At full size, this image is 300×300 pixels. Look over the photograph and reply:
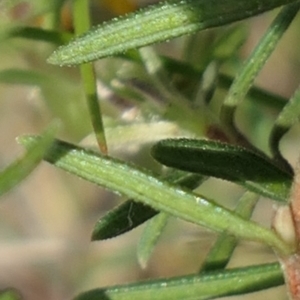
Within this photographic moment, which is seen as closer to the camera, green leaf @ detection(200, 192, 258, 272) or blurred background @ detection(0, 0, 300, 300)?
green leaf @ detection(200, 192, 258, 272)

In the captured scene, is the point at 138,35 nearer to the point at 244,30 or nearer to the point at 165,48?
the point at 244,30

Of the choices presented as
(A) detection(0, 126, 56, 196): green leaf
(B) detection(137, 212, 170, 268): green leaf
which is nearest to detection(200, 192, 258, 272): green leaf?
(B) detection(137, 212, 170, 268): green leaf

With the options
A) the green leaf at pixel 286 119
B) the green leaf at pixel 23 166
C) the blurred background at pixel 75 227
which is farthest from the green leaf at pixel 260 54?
the blurred background at pixel 75 227

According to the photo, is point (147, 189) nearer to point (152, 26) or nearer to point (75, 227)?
point (152, 26)

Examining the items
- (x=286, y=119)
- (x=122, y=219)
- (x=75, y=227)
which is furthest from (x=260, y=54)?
(x=75, y=227)

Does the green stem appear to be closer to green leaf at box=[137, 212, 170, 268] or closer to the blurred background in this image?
green leaf at box=[137, 212, 170, 268]

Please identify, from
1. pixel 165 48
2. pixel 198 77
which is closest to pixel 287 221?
pixel 198 77
